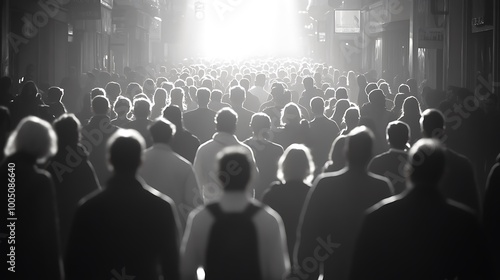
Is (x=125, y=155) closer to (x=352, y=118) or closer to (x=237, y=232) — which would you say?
(x=237, y=232)

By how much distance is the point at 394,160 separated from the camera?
8.22 m

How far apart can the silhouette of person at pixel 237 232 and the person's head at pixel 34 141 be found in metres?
1.39

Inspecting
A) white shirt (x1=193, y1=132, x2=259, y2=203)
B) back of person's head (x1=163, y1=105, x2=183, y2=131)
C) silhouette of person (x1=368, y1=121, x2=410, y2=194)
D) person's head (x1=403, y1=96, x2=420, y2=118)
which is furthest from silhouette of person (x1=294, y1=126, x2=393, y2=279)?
person's head (x1=403, y1=96, x2=420, y2=118)

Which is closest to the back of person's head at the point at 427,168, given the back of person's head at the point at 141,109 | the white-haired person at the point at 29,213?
the white-haired person at the point at 29,213

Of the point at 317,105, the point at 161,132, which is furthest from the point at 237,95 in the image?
the point at 161,132

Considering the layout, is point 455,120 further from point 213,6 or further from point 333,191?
point 213,6

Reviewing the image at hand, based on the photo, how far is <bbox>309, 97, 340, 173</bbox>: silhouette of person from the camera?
Answer: 474 inches

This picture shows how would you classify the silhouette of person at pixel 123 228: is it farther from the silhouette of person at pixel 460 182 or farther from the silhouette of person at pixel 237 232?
the silhouette of person at pixel 460 182

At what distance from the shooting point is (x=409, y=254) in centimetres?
532

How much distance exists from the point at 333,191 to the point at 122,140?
5.44 ft

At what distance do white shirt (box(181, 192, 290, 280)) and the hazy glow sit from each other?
132 meters

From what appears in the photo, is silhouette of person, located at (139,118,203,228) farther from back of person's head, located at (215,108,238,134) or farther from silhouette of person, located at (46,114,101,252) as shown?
back of person's head, located at (215,108,238,134)

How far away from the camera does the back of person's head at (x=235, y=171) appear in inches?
218

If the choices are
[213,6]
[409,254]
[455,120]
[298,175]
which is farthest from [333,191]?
[213,6]
